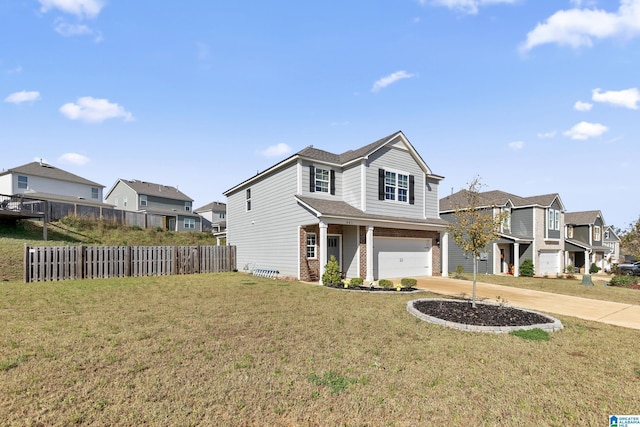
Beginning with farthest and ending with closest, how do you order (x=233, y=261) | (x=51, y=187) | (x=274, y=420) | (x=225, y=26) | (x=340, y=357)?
(x=51, y=187), (x=233, y=261), (x=225, y=26), (x=340, y=357), (x=274, y=420)

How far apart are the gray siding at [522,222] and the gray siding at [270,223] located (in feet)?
70.1

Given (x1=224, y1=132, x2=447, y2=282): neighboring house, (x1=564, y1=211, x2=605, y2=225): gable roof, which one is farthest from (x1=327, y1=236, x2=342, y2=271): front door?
(x1=564, y1=211, x2=605, y2=225): gable roof

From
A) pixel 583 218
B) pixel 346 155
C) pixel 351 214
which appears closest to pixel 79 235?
pixel 346 155

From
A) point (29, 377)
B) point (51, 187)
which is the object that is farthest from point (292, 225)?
point (51, 187)

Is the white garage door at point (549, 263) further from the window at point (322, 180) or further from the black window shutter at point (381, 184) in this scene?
the window at point (322, 180)

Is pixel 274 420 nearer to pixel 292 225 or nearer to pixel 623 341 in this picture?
pixel 623 341

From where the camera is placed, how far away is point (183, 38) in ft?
39.3

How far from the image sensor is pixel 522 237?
26734mm

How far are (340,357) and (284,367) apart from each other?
3.25ft

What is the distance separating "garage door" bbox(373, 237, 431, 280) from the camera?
17.8 metres

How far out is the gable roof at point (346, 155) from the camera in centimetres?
1702

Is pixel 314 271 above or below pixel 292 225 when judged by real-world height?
below

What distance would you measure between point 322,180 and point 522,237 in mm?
19287

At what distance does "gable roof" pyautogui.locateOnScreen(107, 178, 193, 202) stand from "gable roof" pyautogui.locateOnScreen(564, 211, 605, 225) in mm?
47643
